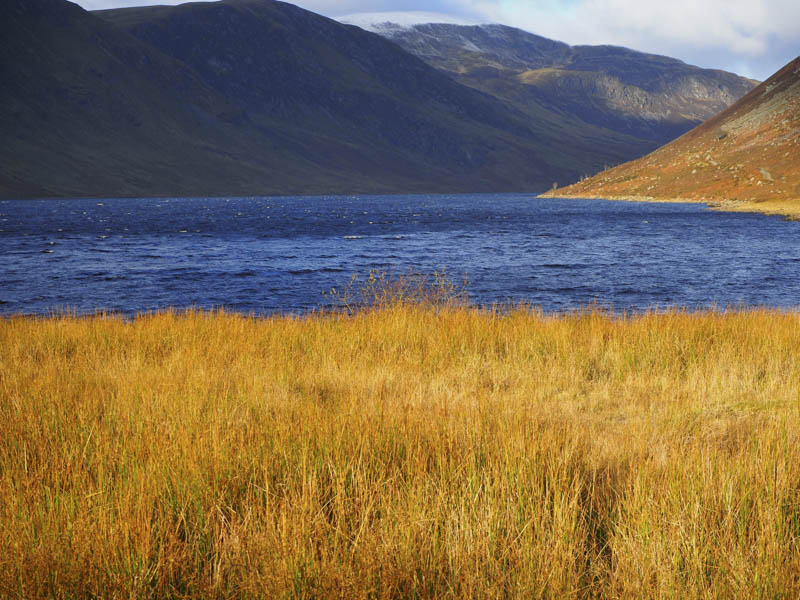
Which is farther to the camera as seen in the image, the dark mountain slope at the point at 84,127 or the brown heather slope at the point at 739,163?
the dark mountain slope at the point at 84,127

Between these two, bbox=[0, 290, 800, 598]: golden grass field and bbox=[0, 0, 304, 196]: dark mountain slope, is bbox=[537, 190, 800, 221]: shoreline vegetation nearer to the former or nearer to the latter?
bbox=[0, 290, 800, 598]: golden grass field

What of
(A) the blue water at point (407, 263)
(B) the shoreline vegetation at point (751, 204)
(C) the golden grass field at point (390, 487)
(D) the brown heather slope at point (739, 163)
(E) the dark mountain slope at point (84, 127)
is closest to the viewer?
(C) the golden grass field at point (390, 487)

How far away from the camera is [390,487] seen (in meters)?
3.60

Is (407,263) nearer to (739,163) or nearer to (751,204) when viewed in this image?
(751,204)

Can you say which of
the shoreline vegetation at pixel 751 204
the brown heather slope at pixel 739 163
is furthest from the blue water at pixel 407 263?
the brown heather slope at pixel 739 163

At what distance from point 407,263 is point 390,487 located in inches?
Answer: 1039

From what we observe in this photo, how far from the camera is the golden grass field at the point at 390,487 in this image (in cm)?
302

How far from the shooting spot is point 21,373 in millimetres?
6816

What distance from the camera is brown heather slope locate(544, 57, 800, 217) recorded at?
63.3 m

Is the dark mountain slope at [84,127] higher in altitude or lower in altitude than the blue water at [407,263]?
higher

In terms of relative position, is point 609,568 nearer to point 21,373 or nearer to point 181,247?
point 21,373

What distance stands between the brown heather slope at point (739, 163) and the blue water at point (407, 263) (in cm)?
1160

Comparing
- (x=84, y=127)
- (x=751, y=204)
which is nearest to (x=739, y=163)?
(x=751, y=204)

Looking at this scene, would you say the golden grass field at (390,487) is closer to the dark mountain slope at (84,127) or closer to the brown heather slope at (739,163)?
the brown heather slope at (739,163)
